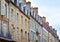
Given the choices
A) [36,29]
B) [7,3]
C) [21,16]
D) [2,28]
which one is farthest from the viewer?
[36,29]

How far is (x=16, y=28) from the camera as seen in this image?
46.9m

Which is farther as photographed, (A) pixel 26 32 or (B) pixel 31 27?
(B) pixel 31 27

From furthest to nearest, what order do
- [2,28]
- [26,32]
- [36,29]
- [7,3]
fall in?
[36,29], [26,32], [7,3], [2,28]

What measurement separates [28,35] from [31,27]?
3.31 m

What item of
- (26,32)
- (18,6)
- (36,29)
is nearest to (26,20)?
(26,32)

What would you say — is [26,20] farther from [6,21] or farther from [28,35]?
[6,21]

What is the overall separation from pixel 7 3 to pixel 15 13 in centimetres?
507

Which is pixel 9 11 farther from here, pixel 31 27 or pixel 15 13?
pixel 31 27

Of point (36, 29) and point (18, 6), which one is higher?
point (18, 6)

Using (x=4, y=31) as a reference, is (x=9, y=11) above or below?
above

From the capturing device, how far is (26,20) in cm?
5494

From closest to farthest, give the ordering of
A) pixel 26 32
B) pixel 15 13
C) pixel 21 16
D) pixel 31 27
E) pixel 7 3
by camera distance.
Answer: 1. pixel 7 3
2. pixel 15 13
3. pixel 21 16
4. pixel 26 32
5. pixel 31 27

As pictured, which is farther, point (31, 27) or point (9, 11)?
point (31, 27)

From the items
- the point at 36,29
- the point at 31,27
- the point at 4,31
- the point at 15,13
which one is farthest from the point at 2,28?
the point at 36,29
